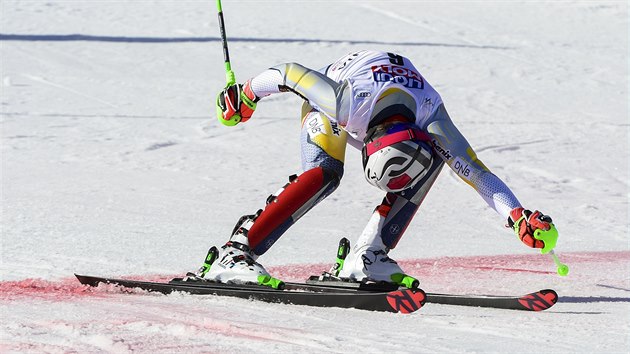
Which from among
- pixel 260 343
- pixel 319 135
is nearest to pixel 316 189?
pixel 319 135

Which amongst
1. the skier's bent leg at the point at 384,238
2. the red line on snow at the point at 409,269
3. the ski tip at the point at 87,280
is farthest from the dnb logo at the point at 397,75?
the ski tip at the point at 87,280

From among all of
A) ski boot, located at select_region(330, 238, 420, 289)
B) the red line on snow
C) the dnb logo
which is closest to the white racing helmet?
the dnb logo

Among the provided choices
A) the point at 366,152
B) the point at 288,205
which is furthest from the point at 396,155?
the point at 288,205

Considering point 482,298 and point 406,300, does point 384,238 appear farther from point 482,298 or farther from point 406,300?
point 406,300

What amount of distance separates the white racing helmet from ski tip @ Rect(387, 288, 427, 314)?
0.56 metres

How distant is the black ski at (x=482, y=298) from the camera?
4.71m

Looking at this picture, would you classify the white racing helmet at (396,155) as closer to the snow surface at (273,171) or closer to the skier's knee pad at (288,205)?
the skier's knee pad at (288,205)

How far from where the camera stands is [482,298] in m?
4.90

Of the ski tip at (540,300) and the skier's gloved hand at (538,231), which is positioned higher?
the skier's gloved hand at (538,231)

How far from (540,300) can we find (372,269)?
89cm

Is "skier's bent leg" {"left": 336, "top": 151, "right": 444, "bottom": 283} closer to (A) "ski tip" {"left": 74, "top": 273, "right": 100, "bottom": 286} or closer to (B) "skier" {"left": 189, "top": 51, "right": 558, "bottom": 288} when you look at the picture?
(B) "skier" {"left": 189, "top": 51, "right": 558, "bottom": 288}

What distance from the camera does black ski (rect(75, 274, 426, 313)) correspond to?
4520 millimetres

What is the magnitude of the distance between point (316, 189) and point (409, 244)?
2630mm

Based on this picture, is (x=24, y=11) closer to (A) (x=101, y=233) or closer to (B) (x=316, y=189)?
(A) (x=101, y=233)
